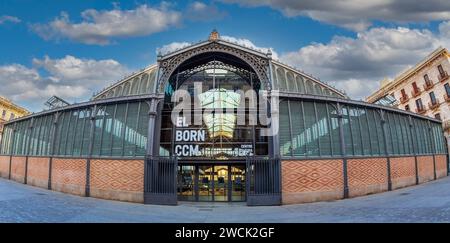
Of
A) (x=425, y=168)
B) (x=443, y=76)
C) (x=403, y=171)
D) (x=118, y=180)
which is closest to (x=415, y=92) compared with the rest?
(x=443, y=76)

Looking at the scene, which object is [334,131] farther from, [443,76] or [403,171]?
[443,76]

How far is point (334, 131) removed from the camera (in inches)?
675

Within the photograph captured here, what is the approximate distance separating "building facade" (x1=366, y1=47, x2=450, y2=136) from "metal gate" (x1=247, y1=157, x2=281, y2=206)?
2404 cm

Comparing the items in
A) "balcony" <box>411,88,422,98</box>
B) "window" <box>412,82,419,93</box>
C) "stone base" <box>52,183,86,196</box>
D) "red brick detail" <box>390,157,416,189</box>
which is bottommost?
"stone base" <box>52,183,86,196</box>

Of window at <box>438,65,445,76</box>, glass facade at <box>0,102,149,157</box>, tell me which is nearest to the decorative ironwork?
glass facade at <box>0,102,149,157</box>

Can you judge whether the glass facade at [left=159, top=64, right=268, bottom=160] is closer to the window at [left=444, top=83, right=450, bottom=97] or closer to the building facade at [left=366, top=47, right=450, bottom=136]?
the building facade at [left=366, top=47, right=450, bottom=136]

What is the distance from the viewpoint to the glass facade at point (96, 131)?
1691 cm


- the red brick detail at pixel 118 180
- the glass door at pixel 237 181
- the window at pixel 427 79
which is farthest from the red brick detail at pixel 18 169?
the window at pixel 427 79

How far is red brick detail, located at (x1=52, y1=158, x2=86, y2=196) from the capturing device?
1762 cm

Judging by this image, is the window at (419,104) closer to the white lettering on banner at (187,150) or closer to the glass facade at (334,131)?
the glass facade at (334,131)

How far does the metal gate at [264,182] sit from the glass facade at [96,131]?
280 inches

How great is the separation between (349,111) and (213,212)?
11.6 m

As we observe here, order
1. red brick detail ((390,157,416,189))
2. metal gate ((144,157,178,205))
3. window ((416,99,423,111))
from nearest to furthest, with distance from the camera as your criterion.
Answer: metal gate ((144,157,178,205))
red brick detail ((390,157,416,189))
window ((416,99,423,111))
